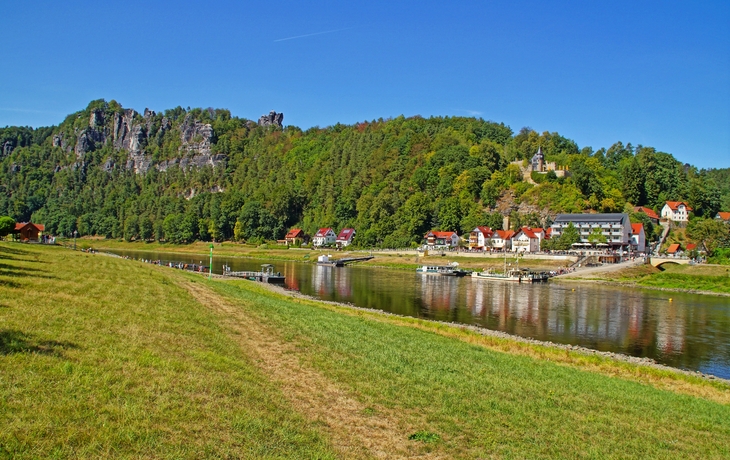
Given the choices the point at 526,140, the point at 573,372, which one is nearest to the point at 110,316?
the point at 573,372

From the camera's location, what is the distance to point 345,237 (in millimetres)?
140250

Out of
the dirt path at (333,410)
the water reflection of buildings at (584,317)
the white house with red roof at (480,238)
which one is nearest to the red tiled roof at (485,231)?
the white house with red roof at (480,238)

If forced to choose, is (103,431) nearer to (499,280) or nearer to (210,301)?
(210,301)

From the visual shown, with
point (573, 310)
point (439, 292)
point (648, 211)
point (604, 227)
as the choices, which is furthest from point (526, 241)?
point (573, 310)

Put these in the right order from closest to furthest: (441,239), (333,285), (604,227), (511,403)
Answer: (511,403)
(333,285)
(604,227)
(441,239)

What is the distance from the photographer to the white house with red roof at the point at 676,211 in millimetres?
124125

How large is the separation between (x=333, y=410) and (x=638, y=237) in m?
116

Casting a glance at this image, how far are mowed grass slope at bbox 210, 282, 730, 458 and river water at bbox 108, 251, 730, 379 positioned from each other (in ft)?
45.2

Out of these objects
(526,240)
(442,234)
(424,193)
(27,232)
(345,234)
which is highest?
(424,193)

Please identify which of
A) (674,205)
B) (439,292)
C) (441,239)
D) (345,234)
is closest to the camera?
(439,292)

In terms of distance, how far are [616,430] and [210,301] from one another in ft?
65.6

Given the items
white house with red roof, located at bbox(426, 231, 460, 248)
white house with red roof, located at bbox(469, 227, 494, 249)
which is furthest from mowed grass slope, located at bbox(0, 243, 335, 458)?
white house with red roof, located at bbox(469, 227, 494, 249)

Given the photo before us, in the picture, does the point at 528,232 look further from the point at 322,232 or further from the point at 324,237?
the point at 322,232

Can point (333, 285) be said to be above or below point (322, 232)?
below
